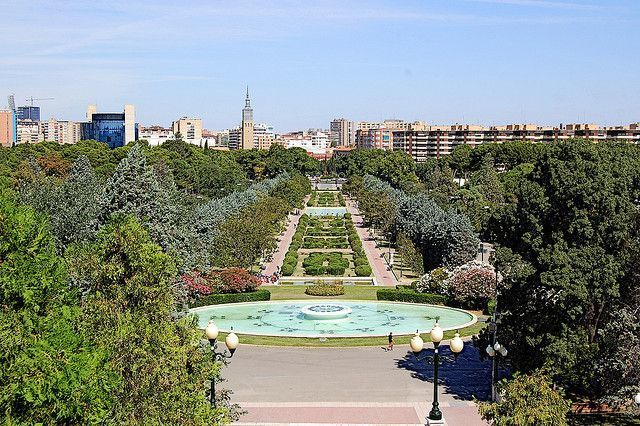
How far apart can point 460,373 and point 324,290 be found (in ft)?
52.1

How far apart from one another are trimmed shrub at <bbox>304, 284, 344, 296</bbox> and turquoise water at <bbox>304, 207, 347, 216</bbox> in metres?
47.9

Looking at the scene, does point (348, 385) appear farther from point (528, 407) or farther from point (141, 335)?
point (141, 335)

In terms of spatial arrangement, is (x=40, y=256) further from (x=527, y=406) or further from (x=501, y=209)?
(x=501, y=209)

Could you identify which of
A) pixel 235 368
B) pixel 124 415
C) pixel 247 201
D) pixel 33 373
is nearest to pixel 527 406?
pixel 124 415

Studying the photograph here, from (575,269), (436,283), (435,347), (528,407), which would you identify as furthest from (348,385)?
(436,283)

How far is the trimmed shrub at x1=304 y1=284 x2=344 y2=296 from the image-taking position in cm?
4266

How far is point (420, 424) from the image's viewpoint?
72.6 ft

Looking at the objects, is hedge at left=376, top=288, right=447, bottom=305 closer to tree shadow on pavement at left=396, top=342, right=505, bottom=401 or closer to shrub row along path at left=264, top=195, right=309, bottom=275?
tree shadow on pavement at left=396, top=342, right=505, bottom=401

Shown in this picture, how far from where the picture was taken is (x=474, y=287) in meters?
38.1

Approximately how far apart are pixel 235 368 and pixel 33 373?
52.5 ft

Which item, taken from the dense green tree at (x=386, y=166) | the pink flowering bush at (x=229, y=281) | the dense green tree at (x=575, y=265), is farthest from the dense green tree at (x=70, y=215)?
the dense green tree at (x=386, y=166)

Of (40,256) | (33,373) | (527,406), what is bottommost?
(527,406)

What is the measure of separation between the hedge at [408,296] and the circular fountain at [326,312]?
4.29m

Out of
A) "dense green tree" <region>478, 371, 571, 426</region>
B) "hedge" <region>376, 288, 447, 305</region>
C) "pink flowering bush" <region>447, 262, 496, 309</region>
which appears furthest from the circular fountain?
"dense green tree" <region>478, 371, 571, 426</region>
